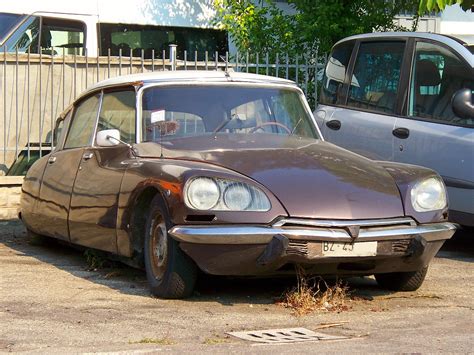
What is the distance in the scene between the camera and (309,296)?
23.6 ft

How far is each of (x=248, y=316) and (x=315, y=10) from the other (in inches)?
370

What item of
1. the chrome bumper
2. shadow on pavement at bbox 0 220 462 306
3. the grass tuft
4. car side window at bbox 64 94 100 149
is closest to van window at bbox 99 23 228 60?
car side window at bbox 64 94 100 149

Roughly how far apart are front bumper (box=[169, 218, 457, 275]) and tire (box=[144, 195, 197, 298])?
152 mm

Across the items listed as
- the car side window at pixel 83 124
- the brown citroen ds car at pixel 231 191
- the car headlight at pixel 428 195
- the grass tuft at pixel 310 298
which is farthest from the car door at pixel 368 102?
the grass tuft at pixel 310 298

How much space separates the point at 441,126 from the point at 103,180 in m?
3.18

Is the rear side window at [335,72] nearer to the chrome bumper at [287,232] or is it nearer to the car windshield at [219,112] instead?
the car windshield at [219,112]

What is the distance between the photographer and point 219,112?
8.48 meters

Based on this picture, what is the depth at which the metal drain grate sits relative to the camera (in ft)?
20.3

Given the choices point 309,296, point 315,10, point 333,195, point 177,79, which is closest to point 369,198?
point 333,195

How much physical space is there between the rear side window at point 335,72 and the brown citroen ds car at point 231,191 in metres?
2.24

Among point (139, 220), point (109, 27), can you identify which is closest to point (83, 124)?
point (139, 220)

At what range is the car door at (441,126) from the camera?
9.68 m

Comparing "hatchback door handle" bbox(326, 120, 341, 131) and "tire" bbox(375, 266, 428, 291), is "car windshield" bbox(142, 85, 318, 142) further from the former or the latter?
"hatchback door handle" bbox(326, 120, 341, 131)

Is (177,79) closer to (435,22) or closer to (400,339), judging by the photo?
(400,339)
